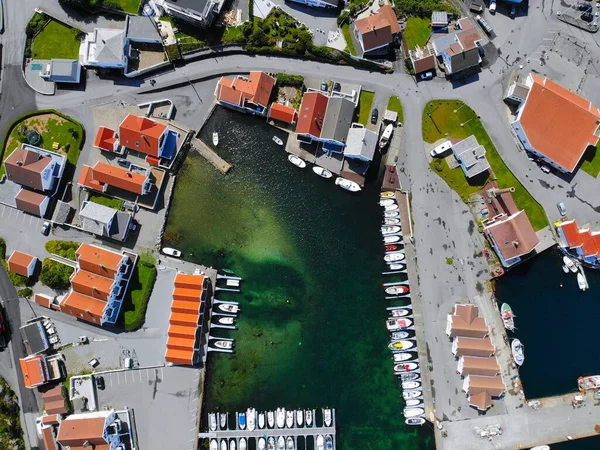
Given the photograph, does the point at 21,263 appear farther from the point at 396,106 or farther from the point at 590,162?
the point at 590,162

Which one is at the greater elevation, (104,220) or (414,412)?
(104,220)

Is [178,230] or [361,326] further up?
[178,230]

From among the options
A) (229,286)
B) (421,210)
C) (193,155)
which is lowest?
(229,286)

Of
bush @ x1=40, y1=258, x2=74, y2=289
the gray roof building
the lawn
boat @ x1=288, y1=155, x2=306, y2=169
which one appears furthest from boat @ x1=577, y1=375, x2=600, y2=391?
bush @ x1=40, y1=258, x2=74, y2=289

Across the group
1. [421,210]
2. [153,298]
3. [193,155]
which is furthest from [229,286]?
[421,210]

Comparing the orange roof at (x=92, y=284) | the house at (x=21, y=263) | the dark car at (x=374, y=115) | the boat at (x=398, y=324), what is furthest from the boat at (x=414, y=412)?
the house at (x=21, y=263)

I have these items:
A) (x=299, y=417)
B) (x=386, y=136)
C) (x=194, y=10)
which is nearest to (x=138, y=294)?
(x=299, y=417)

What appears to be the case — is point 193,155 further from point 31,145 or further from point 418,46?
point 418,46
